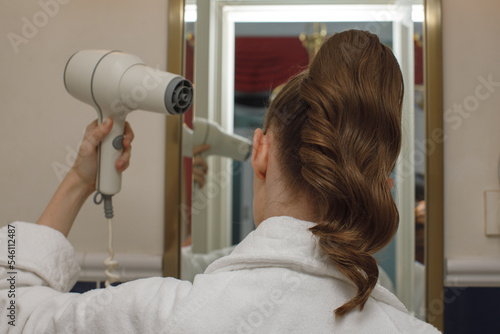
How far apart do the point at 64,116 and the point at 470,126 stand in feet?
2.98

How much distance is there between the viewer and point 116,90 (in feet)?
2.37

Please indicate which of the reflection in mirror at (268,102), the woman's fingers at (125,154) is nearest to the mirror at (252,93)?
the reflection in mirror at (268,102)

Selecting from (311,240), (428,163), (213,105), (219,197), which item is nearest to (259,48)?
(213,105)

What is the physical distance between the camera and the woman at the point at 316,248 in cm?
48

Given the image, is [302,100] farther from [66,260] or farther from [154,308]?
[66,260]

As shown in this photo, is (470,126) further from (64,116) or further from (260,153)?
(64,116)

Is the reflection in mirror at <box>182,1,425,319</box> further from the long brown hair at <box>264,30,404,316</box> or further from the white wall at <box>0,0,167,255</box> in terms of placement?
the long brown hair at <box>264,30,404,316</box>

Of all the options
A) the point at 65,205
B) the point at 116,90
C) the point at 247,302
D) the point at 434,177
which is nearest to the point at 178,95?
the point at 116,90

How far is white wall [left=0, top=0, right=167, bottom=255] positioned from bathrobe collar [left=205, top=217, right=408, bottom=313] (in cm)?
51

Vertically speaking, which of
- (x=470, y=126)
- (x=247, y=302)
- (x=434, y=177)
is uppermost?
(x=470, y=126)

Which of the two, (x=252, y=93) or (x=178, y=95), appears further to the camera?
(x=252, y=93)

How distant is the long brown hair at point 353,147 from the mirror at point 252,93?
17.8 inches

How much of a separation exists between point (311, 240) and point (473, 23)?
2.42 feet

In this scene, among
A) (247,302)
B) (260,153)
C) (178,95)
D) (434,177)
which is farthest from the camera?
(434,177)
